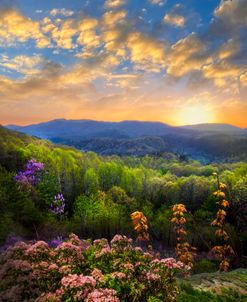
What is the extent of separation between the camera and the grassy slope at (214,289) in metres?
7.46

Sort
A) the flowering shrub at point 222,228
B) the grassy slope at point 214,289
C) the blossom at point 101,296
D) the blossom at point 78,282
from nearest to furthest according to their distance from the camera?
1. the blossom at point 101,296
2. the blossom at point 78,282
3. the grassy slope at point 214,289
4. the flowering shrub at point 222,228

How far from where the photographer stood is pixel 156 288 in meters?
5.38

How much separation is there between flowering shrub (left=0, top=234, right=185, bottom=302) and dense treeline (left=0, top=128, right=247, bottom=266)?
6437 mm

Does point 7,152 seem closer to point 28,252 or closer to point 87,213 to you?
point 87,213

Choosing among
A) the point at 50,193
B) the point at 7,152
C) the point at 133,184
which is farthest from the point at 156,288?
Answer: the point at 133,184

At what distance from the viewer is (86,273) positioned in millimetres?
5930

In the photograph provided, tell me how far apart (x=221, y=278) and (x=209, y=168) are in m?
132

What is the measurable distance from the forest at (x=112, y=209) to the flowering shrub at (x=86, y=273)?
0.09 m

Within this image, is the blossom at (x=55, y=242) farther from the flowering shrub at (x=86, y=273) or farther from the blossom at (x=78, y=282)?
the blossom at (x=78, y=282)

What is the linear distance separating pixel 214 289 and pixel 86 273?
13.4ft

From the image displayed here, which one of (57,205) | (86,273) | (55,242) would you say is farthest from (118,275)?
(57,205)

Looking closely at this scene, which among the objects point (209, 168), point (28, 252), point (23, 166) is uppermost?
point (28, 252)

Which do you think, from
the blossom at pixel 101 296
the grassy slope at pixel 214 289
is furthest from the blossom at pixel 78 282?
the grassy slope at pixel 214 289

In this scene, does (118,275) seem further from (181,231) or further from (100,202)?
(100,202)
